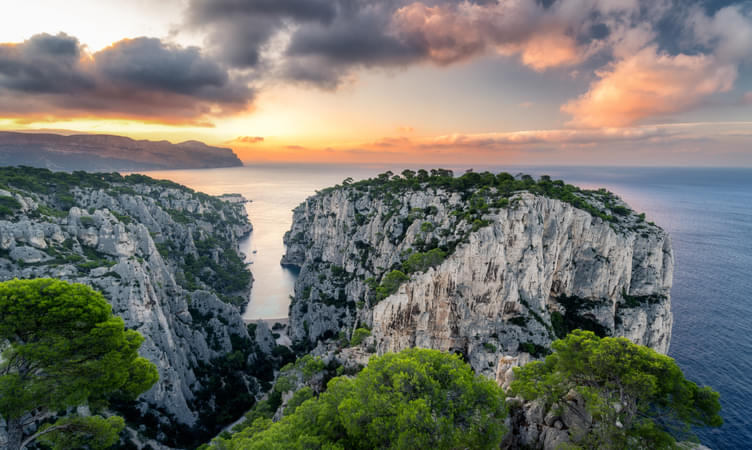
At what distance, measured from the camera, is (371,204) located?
68.9 meters

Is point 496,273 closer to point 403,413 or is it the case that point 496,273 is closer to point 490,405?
point 490,405

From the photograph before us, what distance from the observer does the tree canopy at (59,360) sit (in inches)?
521

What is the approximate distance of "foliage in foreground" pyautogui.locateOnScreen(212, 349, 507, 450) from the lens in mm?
12852

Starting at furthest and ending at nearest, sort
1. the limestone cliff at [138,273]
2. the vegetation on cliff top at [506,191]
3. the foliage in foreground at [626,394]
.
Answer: the vegetation on cliff top at [506,191] → the limestone cliff at [138,273] → the foliage in foreground at [626,394]

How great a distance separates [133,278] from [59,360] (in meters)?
25.9

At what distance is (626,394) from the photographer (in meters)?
14.9

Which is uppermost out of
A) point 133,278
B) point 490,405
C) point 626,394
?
point 626,394

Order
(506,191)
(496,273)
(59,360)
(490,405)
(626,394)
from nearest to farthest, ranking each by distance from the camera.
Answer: (59,360) < (490,405) < (626,394) < (496,273) < (506,191)

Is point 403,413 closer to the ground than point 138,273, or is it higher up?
higher up

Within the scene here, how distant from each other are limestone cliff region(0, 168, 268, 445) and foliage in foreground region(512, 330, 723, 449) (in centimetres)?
3822

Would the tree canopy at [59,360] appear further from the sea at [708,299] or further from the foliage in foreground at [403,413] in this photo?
the sea at [708,299]

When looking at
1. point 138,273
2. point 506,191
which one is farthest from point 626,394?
point 138,273

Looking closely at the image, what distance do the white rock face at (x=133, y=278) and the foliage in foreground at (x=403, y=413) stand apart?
27.9m

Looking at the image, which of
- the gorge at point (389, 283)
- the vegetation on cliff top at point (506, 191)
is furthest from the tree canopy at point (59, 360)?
the vegetation on cliff top at point (506, 191)
